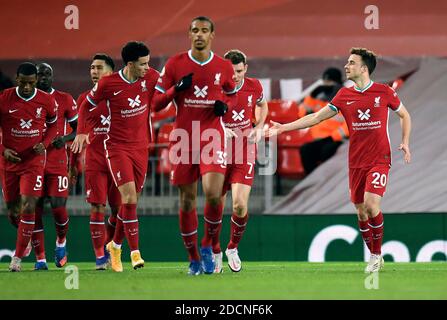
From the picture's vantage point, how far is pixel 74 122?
39.6ft

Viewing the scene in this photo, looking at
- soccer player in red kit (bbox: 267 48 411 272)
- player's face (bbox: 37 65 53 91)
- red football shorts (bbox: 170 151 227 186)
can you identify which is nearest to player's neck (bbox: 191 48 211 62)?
red football shorts (bbox: 170 151 227 186)

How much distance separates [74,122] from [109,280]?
10.2ft

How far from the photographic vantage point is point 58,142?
38.7ft

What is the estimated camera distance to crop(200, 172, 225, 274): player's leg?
946 cm

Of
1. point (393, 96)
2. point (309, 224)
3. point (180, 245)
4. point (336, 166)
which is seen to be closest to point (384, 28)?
point (336, 166)

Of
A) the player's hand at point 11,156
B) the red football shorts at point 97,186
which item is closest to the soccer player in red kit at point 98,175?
the red football shorts at point 97,186

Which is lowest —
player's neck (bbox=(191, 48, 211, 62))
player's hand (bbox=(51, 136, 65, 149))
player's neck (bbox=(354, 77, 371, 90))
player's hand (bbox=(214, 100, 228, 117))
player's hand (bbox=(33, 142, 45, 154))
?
player's hand (bbox=(33, 142, 45, 154))

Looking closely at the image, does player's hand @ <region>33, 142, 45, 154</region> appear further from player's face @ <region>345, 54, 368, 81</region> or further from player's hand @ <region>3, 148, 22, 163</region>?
player's face @ <region>345, 54, 368, 81</region>

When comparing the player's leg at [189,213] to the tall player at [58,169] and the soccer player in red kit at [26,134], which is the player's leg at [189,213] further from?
the tall player at [58,169]

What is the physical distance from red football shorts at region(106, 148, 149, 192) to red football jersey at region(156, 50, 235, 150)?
3.69 feet

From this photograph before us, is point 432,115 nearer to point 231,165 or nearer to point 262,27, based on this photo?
point 262,27

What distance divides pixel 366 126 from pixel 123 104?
2.43m

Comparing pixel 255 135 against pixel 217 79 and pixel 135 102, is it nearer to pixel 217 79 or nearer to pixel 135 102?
pixel 135 102

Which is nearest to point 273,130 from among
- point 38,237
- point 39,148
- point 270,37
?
point 39,148
